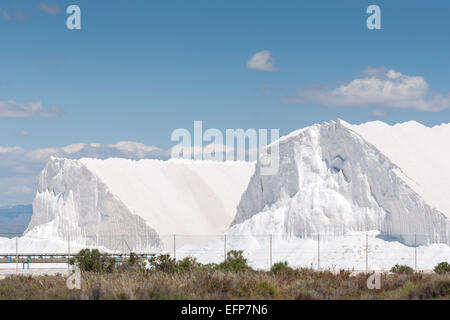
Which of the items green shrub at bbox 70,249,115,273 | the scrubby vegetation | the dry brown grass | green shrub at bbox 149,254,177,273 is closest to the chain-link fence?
green shrub at bbox 70,249,115,273

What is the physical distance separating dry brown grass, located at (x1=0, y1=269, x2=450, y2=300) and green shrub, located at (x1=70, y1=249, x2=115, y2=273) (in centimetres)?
283

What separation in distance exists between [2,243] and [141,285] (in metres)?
48.5

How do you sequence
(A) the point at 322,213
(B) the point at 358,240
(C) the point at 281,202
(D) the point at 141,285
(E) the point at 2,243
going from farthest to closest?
(E) the point at 2,243, (C) the point at 281,202, (A) the point at 322,213, (B) the point at 358,240, (D) the point at 141,285

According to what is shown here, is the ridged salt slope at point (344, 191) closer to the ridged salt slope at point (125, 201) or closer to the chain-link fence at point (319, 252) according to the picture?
the chain-link fence at point (319, 252)

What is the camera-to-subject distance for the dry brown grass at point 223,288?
13930mm

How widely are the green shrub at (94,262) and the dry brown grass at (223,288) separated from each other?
283 cm

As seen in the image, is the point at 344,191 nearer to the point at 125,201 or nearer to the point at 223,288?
the point at 125,201

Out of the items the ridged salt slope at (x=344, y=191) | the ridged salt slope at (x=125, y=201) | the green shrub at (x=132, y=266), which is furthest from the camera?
the ridged salt slope at (x=125, y=201)

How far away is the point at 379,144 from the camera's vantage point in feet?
151

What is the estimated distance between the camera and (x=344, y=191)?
46.9 meters

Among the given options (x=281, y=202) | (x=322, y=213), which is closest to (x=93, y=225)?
(x=281, y=202)

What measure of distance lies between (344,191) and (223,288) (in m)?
32.8

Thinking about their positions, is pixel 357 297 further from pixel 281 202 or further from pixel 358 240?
pixel 281 202

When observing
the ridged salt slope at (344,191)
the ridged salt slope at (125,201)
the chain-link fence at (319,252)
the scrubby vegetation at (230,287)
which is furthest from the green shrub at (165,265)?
the ridged salt slope at (125,201)
